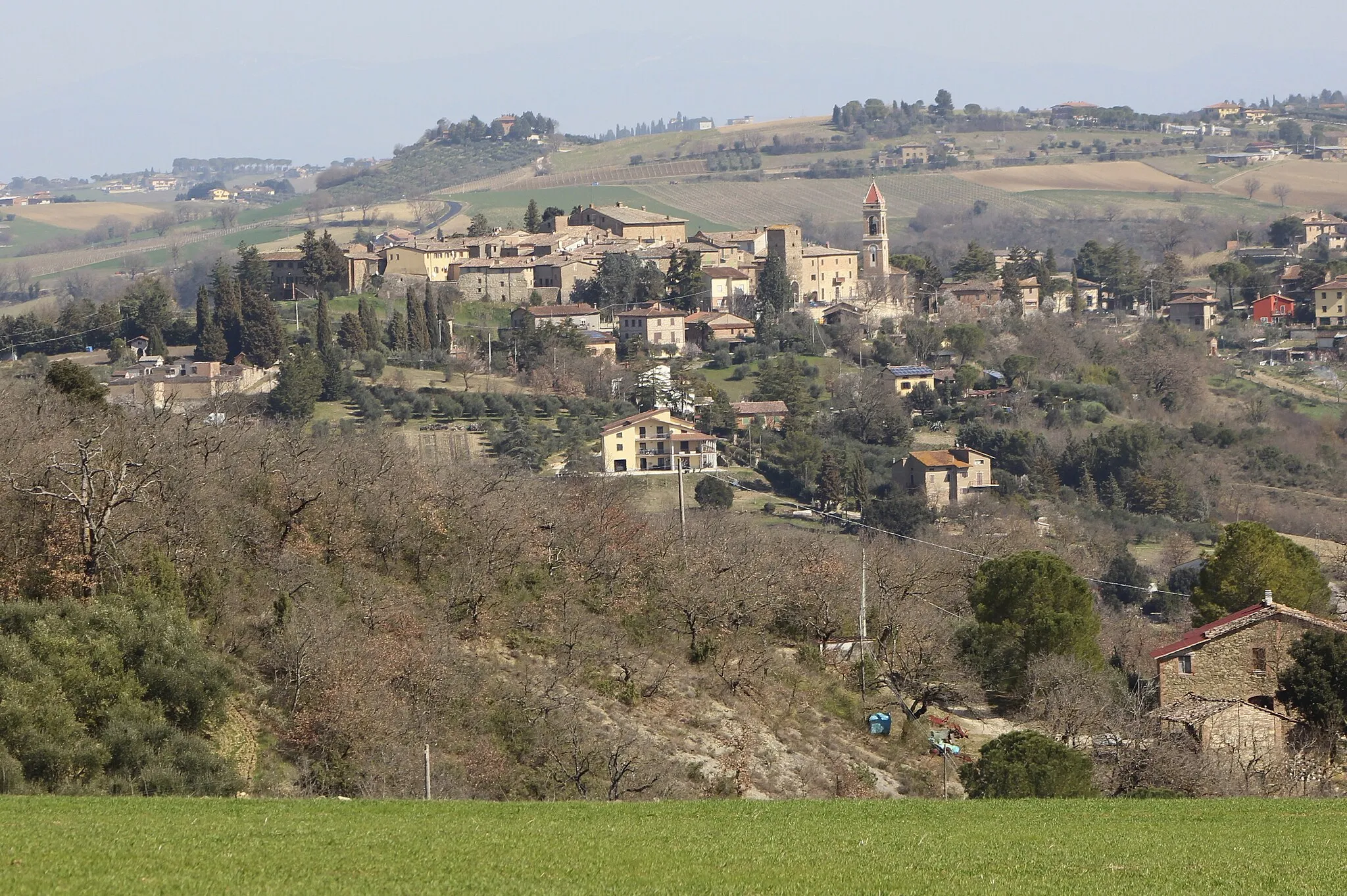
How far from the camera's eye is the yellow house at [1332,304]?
244 ft

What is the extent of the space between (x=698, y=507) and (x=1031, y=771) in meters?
27.6

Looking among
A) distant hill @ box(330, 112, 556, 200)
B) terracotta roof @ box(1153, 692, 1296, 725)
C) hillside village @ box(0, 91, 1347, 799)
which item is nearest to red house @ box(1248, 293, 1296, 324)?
hillside village @ box(0, 91, 1347, 799)

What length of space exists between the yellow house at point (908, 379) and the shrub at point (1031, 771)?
4282 cm

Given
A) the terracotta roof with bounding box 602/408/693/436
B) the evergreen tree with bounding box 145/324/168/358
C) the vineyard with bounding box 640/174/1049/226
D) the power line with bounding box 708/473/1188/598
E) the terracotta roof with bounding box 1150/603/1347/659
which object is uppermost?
the evergreen tree with bounding box 145/324/168/358

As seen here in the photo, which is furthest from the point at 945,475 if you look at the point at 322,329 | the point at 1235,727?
the point at 1235,727

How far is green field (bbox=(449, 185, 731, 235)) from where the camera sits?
388ft

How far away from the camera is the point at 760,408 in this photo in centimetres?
5650

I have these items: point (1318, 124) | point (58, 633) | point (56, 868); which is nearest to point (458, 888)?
point (56, 868)

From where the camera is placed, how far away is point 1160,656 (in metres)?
24.5

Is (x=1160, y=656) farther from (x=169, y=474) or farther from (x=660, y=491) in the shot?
(x=660, y=491)

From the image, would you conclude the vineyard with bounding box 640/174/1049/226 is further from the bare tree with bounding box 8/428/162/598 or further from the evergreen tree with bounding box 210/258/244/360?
the bare tree with bounding box 8/428/162/598

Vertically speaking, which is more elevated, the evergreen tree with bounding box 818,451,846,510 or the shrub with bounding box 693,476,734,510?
the shrub with bounding box 693,476,734,510

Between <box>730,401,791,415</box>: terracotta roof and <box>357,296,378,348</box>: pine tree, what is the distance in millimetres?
12042

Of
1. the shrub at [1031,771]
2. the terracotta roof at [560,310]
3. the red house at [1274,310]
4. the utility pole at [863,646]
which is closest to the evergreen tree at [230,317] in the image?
the terracotta roof at [560,310]
